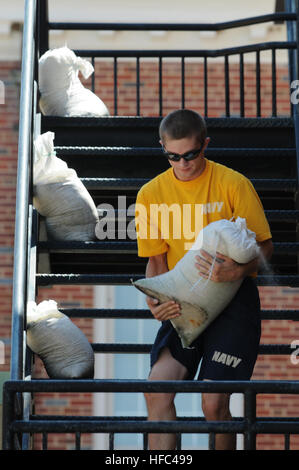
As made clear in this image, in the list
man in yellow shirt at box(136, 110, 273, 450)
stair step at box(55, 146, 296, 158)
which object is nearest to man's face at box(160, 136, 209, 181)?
man in yellow shirt at box(136, 110, 273, 450)

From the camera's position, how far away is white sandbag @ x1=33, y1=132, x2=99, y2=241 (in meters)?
4.81

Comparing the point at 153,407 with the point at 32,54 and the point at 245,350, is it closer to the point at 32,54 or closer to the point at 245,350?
the point at 245,350

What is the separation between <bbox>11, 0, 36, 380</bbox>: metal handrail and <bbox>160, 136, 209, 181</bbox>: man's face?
34.5 inches

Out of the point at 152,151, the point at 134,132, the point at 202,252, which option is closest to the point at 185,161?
the point at 202,252

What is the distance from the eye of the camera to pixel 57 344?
4.21 m

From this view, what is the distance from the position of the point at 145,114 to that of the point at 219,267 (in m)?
7.23

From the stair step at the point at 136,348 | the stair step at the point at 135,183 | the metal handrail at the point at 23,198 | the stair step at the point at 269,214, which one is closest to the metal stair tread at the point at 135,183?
the stair step at the point at 135,183

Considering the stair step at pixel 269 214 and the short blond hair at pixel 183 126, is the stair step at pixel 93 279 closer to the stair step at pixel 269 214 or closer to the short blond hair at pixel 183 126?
the stair step at pixel 269 214

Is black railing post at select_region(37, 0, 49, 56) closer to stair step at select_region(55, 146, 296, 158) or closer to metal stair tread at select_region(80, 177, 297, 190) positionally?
stair step at select_region(55, 146, 296, 158)

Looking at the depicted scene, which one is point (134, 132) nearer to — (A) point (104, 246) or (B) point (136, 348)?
(A) point (104, 246)

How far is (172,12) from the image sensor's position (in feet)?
35.3

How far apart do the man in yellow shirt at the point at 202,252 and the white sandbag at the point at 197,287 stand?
0.11 ft

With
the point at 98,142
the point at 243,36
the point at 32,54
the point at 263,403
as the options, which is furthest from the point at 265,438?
the point at 32,54

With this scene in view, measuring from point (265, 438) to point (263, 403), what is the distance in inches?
15.1
